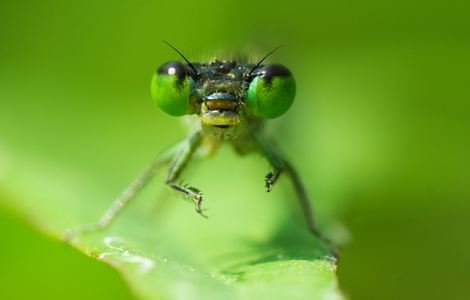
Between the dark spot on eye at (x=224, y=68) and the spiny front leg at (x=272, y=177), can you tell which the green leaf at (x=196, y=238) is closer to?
the spiny front leg at (x=272, y=177)

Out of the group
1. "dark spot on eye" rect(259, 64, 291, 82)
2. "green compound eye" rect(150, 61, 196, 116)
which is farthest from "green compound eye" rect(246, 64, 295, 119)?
"green compound eye" rect(150, 61, 196, 116)

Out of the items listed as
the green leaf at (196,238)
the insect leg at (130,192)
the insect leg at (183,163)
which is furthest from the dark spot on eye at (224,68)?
the green leaf at (196,238)

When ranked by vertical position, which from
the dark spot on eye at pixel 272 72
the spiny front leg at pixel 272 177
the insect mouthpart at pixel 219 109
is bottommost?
the spiny front leg at pixel 272 177

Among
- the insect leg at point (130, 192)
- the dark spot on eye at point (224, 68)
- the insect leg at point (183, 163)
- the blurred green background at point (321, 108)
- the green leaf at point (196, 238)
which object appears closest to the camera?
the green leaf at point (196, 238)

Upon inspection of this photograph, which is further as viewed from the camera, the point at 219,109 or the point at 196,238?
the point at 196,238

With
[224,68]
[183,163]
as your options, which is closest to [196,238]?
[183,163]

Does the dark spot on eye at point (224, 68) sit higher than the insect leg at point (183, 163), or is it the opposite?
the dark spot on eye at point (224, 68)

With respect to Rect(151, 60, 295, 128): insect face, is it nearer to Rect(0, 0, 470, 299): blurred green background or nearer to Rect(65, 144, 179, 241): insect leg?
Rect(65, 144, 179, 241): insect leg

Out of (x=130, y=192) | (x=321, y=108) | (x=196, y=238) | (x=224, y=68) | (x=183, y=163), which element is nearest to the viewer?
(x=224, y=68)

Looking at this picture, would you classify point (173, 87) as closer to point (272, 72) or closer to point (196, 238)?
point (272, 72)
